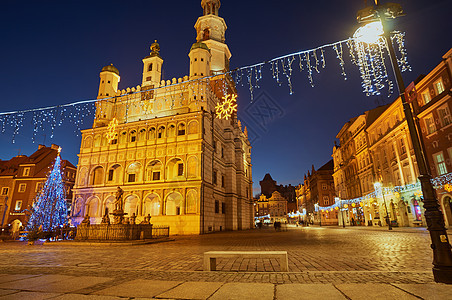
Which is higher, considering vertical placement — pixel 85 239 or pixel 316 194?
pixel 316 194

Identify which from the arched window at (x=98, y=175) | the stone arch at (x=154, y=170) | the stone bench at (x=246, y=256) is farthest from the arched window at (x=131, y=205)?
the stone bench at (x=246, y=256)

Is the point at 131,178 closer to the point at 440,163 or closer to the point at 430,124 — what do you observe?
the point at 440,163

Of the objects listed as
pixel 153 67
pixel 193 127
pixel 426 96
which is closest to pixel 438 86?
pixel 426 96

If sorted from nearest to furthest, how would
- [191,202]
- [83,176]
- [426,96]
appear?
Result: [426,96], [191,202], [83,176]

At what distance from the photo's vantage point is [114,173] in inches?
1428

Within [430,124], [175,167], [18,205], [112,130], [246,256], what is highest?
[112,130]

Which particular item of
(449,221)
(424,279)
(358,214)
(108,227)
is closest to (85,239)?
(108,227)

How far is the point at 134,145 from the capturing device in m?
35.2

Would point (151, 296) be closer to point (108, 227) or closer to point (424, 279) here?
point (424, 279)

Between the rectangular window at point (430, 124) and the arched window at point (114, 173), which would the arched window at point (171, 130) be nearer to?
the arched window at point (114, 173)

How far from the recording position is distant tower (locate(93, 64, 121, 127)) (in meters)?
39.0

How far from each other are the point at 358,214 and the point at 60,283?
4872 centimetres

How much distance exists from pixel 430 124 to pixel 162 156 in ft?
102

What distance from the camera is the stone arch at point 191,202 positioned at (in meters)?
30.5
